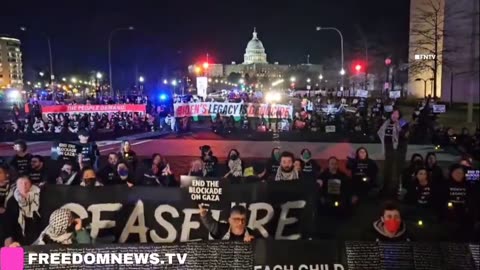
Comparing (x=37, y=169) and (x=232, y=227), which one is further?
(x=37, y=169)

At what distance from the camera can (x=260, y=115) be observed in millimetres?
24609

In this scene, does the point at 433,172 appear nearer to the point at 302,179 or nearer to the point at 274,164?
the point at 274,164

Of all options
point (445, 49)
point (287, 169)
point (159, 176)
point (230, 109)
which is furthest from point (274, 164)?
point (230, 109)

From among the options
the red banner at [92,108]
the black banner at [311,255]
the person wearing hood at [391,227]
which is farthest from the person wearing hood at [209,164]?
the red banner at [92,108]

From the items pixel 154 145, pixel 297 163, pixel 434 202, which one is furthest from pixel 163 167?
pixel 154 145

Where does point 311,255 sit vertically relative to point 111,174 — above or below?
→ below

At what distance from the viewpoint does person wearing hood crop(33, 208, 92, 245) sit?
5906 millimetres

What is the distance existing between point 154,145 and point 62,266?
1550cm

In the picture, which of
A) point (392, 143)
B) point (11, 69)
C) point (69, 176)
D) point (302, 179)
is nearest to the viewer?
point (302, 179)

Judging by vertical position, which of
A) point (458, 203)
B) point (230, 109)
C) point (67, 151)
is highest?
point (230, 109)

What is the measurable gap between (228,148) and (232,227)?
13.5m

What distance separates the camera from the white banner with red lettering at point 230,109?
24177mm

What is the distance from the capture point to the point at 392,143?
458 inches

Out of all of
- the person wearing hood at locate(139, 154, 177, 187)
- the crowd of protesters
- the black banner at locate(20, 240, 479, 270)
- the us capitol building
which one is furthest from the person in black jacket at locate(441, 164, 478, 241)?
the us capitol building
